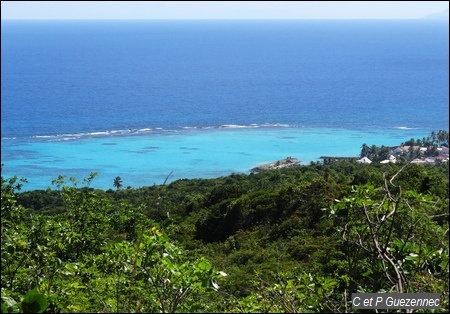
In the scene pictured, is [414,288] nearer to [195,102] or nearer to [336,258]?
[336,258]

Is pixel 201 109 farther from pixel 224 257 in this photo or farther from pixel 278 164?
pixel 224 257

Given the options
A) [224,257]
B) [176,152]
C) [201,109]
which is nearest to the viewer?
[224,257]

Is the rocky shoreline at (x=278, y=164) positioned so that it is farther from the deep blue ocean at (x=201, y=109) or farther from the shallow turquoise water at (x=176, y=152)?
the deep blue ocean at (x=201, y=109)

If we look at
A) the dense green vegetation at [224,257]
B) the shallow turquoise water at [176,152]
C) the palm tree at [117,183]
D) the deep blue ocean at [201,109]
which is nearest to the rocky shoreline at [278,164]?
the shallow turquoise water at [176,152]

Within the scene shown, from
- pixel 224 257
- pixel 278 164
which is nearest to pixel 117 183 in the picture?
pixel 278 164

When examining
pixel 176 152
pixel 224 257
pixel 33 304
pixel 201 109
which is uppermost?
pixel 33 304

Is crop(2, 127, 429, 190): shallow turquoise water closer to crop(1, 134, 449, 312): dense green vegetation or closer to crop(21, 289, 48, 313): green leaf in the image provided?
crop(1, 134, 449, 312): dense green vegetation
